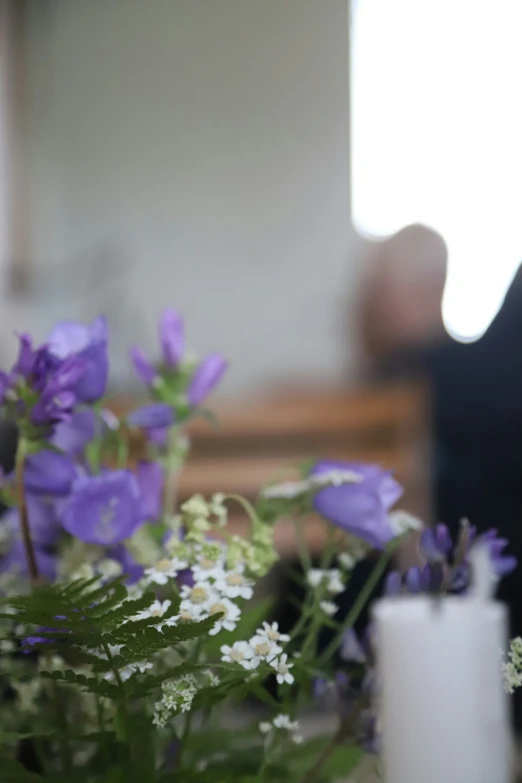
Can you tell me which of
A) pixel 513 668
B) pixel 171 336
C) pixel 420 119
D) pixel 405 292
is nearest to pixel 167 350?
pixel 171 336

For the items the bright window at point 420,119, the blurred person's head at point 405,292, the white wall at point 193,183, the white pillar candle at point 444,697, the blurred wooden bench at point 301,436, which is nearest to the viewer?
the white pillar candle at point 444,697

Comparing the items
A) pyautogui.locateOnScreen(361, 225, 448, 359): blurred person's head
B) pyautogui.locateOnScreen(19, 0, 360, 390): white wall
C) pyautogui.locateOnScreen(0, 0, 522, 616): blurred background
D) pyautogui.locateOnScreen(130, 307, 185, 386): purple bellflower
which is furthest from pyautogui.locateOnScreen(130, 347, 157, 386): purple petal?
pyautogui.locateOnScreen(19, 0, 360, 390): white wall

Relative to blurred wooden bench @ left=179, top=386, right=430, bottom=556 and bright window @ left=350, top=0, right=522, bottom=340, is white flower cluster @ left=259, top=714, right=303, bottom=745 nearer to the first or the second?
bright window @ left=350, top=0, right=522, bottom=340

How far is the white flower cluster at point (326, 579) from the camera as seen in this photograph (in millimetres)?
291

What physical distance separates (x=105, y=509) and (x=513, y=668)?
A: 0.15m

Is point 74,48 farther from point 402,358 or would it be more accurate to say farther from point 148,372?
point 148,372

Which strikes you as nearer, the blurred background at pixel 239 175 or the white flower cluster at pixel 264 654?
the white flower cluster at pixel 264 654

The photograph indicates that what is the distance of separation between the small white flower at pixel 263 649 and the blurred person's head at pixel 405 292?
1308 millimetres

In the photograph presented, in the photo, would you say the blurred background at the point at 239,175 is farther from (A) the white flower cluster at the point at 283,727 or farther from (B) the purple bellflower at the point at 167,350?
(A) the white flower cluster at the point at 283,727

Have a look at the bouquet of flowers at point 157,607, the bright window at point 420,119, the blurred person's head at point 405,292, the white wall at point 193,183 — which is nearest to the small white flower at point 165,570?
the bouquet of flowers at point 157,607

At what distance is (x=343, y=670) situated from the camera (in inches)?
11.3

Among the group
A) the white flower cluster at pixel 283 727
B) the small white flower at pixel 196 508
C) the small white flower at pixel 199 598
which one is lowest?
the white flower cluster at pixel 283 727

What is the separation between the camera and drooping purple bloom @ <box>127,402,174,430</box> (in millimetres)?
343

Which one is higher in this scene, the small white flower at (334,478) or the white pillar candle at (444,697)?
the small white flower at (334,478)
